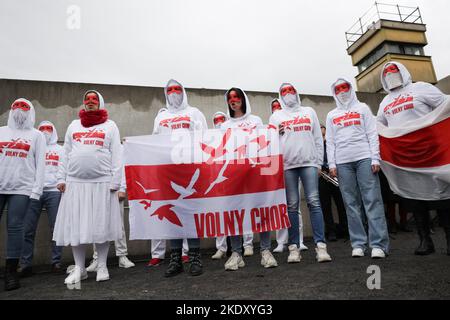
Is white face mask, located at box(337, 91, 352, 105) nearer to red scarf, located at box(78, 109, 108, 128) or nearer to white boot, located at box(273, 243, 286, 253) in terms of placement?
white boot, located at box(273, 243, 286, 253)

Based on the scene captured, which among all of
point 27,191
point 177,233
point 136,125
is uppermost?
point 136,125

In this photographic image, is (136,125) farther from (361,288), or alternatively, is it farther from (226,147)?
(361,288)

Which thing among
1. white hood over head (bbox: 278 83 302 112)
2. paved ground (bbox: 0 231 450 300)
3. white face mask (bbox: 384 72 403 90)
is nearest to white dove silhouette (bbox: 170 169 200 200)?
paved ground (bbox: 0 231 450 300)

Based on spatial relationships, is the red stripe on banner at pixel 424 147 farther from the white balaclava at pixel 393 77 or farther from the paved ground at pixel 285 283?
the paved ground at pixel 285 283

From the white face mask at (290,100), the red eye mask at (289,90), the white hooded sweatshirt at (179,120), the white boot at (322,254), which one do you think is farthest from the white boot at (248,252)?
the red eye mask at (289,90)

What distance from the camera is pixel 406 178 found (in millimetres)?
3889

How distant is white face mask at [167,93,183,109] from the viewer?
4207mm

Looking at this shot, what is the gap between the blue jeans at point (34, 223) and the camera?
14.6ft

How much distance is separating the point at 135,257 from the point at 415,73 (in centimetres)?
2184

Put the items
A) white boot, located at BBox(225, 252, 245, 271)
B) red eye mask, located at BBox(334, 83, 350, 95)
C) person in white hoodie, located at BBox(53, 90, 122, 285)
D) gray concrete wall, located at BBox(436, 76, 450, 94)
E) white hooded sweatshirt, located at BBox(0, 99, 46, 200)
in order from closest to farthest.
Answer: person in white hoodie, located at BBox(53, 90, 122, 285), white boot, located at BBox(225, 252, 245, 271), white hooded sweatshirt, located at BBox(0, 99, 46, 200), red eye mask, located at BBox(334, 83, 350, 95), gray concrete wall, located at BBox(436, 76, 450, 94)

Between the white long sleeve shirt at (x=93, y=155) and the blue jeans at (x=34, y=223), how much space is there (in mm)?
1546

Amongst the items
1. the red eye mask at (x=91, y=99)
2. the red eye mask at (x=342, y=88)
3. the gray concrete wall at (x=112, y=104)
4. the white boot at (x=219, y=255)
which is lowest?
the white boot at (x=219, y=255)

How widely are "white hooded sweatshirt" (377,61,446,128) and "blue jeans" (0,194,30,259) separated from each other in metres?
4.72
